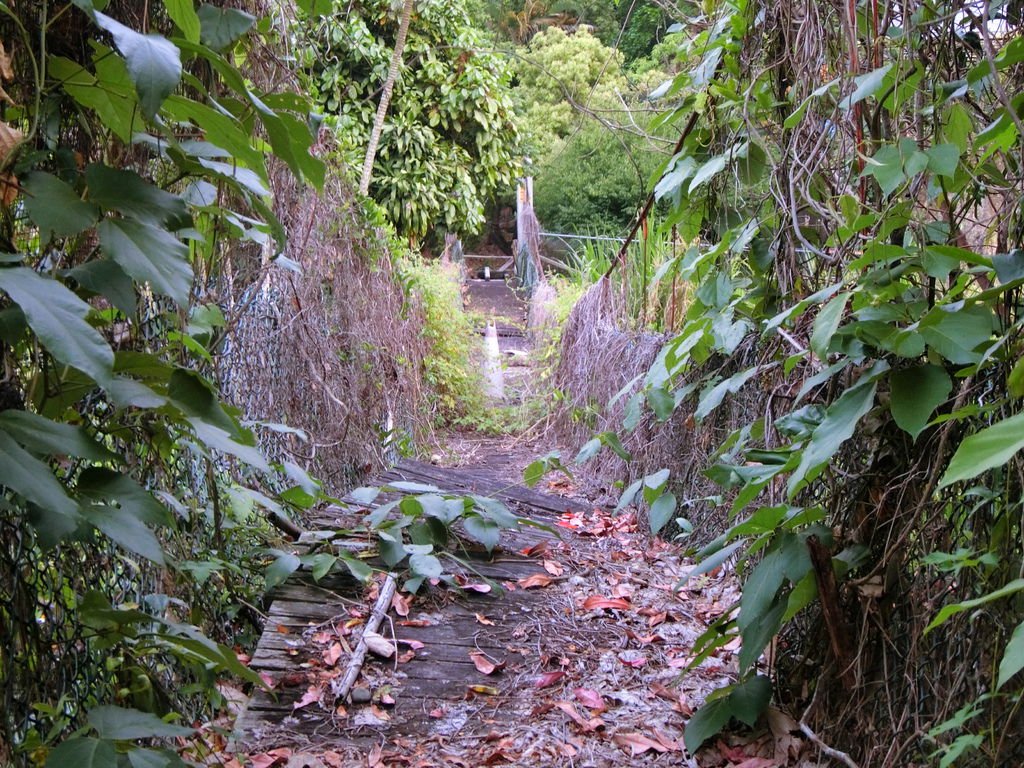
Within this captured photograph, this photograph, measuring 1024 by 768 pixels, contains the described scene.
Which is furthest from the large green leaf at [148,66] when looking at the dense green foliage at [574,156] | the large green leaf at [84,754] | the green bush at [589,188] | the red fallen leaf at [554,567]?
the green bush at [589,188]

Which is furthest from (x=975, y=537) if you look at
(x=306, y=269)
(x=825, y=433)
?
(x=306, y=269)

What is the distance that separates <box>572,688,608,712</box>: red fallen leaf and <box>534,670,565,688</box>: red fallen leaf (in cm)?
8

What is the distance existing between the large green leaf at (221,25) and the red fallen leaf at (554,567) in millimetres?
2381

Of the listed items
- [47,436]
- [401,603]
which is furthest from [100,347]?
[401,603]

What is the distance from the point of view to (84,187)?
4.62ft

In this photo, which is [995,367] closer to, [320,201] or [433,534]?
[433,534]

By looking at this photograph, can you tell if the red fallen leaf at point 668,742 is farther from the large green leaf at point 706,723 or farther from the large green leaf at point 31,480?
the large green leaf at point 31,480

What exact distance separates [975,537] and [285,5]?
2461mm

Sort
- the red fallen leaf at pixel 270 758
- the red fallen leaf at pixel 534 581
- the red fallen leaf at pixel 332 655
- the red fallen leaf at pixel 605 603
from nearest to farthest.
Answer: the red fallen leaf at pixel 270 758 → the red fallen leaf at pixel 332 655 → the red fallen leaf at pixel 605 603 → the red fallen leaf at pixel 534 581

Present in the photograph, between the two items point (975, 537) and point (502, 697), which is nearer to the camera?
point (975, 537)

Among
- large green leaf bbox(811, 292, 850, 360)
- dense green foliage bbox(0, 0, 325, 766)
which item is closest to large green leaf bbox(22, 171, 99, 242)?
dense green foliage bbox(0, 0, 325, 766)

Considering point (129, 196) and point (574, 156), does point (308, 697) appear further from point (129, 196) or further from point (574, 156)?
point (574, 156)

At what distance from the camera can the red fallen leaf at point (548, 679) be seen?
2445 mm

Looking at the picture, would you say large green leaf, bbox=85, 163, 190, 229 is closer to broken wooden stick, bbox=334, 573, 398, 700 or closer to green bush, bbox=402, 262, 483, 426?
broken wooden stick, bbox=334, 573, 398, 700
